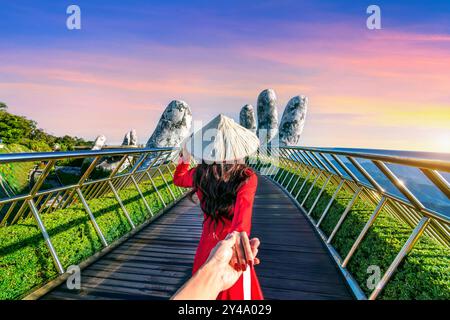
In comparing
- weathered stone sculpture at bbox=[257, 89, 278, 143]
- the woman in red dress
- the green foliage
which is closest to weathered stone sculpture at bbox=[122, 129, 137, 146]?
the green foliage

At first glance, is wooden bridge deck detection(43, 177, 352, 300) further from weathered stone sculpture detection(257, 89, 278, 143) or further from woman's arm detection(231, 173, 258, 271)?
weathered stone sculpture detection(257, 89, 278, 143)

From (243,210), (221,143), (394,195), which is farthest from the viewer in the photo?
(394,195)

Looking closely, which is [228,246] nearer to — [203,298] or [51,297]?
[203,298]

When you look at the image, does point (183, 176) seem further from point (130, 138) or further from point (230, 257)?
point (130, 138)

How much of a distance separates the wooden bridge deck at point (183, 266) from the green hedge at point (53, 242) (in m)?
0.24

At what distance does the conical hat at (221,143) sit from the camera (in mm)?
1926

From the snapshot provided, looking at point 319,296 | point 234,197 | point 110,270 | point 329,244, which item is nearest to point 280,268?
point 319,296

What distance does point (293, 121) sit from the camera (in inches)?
1227

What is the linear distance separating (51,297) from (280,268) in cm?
271

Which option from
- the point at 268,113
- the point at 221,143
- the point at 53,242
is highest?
the point at 221,143

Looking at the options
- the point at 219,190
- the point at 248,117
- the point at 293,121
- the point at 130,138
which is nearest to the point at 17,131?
the point at 130,138

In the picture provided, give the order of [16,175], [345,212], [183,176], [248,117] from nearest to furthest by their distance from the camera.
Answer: [183,176] < [345,212] < [16,175] < [248,117]

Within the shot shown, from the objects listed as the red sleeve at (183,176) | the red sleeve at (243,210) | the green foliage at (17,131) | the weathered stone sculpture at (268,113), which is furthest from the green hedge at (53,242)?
the green foliage at (17,131)

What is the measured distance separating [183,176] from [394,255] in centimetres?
230
